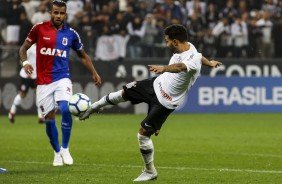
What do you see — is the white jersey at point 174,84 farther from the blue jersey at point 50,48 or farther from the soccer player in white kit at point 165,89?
the blue jersey at point 50,48

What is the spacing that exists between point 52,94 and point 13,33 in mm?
12459

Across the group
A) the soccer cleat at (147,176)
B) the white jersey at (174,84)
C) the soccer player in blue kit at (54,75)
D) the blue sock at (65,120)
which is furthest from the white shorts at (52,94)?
the soccer cleat at (147,176)

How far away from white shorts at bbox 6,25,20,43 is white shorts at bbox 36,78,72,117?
12.3 metres

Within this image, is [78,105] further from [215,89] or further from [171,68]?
[215,89]

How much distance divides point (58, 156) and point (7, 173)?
4.32 feet

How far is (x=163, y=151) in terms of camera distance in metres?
15.4

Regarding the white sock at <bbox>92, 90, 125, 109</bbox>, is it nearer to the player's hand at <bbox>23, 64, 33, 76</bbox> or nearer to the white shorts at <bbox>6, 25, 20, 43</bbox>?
the player's hand at <bbox>23, 64, 33, 76</bbox>

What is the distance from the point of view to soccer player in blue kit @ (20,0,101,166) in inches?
509

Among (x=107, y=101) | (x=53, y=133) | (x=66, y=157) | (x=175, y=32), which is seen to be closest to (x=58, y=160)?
(x=66, y=157)

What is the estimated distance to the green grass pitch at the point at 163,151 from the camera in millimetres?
11430

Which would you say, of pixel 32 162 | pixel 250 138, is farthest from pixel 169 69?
pixel 250 138

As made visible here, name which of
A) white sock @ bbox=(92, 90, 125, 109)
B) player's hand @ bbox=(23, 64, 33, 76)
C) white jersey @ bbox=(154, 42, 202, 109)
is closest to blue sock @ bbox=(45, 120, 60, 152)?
player's hand @ bbox=(23, 64, 33, 76)

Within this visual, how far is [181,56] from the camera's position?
1060 centimetres

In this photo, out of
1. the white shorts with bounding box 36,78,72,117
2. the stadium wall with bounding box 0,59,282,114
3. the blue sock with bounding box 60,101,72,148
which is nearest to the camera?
the blue sock with bounding box 60,101,72,148
